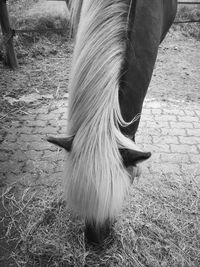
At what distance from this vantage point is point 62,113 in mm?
3684

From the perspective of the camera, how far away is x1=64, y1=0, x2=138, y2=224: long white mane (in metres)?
1.36

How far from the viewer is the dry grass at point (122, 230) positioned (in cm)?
208

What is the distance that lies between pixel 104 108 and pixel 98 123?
0.08m

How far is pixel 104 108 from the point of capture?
139cm

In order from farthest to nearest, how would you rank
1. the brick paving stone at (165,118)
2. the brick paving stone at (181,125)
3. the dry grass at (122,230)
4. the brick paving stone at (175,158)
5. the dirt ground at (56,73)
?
the dirt ground at (56,73), the brick paving stone at (165,118), the brick paving stone at (181,125), the brick paving stone at (175,158), the dry grass at (122,230)

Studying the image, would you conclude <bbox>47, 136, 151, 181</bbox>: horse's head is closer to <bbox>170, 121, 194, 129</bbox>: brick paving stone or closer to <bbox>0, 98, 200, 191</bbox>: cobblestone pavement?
<bbox>0, 98, 200, 191</bbox>: cobblestone pavement

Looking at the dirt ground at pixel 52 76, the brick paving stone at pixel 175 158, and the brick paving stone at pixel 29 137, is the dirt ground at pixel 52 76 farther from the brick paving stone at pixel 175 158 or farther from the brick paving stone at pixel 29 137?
the brick paving stone at pixel 175 158

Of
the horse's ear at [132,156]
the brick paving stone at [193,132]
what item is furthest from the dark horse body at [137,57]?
the brick paving stone at [193,132]

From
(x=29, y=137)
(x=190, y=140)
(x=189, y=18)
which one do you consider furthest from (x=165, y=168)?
(x=189, y=18)

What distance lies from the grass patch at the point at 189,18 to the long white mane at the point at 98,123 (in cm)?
528

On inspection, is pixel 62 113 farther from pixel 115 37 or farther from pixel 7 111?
pixel 115 37

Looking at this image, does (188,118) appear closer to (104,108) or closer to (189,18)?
(104,108)

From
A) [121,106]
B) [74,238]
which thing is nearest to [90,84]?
[121,106]

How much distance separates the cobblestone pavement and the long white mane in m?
1.43
